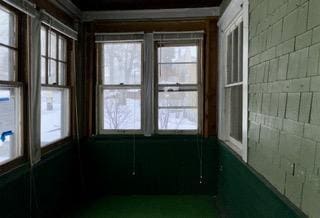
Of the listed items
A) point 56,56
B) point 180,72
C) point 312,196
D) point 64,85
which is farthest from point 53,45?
point 312,196

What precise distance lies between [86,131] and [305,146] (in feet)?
12.8

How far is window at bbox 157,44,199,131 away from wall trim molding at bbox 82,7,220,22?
0.44m

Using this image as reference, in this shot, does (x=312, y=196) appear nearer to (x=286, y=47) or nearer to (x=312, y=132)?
(x=312, y=132)

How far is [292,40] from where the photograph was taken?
181cm

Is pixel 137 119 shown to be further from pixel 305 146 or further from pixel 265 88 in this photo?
pixel 305 146

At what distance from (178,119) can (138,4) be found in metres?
1.79

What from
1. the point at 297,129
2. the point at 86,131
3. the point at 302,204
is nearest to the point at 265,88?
the point at 297,129

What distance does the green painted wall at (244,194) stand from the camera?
2.04 metres

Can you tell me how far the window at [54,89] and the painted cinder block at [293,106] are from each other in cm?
275

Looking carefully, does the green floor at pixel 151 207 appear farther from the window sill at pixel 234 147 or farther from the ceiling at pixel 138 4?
the ceiling at pixel 138 4

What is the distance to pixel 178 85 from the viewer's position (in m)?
Answer: 5.02

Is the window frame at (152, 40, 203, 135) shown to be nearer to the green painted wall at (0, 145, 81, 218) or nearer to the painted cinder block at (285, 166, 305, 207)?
the green painted wall at (0, 145, 81, 218)

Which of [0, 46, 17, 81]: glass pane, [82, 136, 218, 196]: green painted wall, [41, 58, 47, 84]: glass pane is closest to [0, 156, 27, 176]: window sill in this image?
[0, 46, 17, 81]: glass pane

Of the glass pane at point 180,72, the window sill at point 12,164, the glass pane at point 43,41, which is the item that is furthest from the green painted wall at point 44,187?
the glass pane at point 180,72
